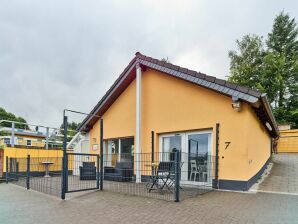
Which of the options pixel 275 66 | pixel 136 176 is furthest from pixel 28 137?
pixel 275 66

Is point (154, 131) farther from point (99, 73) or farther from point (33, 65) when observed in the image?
point (33, 65)

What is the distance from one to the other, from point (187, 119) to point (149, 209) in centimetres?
457

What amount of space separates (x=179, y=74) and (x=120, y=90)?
159 inches

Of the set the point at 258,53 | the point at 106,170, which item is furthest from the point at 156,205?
the point at 258,53

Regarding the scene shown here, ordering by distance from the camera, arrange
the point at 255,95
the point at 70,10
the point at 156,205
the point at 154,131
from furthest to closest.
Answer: the point at 70,10, the point at 154,131, the point at 255,95, the point at 156,205

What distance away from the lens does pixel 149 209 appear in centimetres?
587

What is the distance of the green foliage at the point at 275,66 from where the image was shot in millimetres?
26297

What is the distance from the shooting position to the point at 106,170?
31.8 ft

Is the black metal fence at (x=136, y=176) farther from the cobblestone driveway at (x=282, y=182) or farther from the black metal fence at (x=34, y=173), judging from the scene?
the cobblestone driveway at (x=282, y=182)

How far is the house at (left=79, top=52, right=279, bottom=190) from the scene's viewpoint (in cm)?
822

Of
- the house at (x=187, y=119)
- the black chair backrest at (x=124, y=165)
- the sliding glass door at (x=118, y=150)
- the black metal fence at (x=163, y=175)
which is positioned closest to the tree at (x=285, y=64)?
the house at (x=187, y=119)

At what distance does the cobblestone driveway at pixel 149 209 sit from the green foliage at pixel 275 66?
20.9 metres

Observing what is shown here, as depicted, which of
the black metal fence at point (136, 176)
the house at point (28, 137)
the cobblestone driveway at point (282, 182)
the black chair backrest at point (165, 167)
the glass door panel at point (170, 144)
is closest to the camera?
A: the black metal fence at point (136, 176)

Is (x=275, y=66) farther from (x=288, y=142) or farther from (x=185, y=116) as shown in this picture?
(x=185, y=116)
